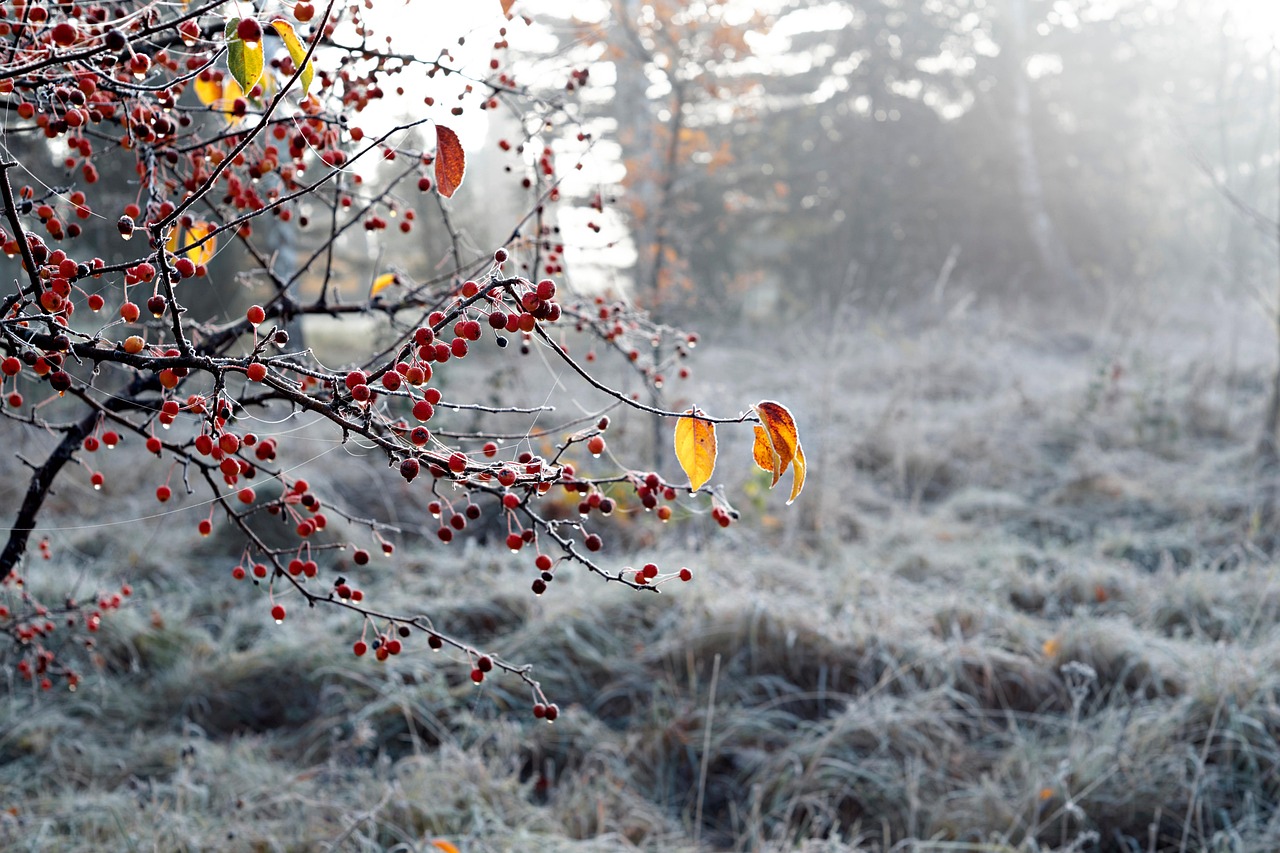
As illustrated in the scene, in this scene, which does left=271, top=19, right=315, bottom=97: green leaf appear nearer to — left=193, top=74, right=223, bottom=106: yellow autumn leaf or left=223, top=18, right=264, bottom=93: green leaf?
left=223, top=18, right=264, bottom=93: green leaf

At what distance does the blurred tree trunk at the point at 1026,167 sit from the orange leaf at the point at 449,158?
45.5 feet

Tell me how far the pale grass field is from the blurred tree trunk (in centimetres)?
936

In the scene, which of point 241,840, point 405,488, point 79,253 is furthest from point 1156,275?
point 241,840

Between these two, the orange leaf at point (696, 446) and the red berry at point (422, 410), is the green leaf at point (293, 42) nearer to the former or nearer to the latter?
the red berry at point (422, 410)

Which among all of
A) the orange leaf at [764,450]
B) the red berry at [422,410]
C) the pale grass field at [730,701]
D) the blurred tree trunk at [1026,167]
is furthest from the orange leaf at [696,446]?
the blurred tree trunk at [1026,167]

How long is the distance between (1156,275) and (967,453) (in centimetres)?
1047

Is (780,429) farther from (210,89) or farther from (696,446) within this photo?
(210,89)

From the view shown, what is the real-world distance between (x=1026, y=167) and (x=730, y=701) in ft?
41.4

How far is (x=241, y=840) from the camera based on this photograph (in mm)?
2055

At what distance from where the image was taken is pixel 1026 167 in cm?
1337

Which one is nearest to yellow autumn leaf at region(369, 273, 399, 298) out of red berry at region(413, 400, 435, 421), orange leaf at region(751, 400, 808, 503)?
red berry at region(413, 400, 435, 421)

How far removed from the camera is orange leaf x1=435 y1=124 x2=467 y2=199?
90 cm

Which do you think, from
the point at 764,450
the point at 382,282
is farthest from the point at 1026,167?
the point at 764,450

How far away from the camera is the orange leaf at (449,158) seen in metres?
0.90
